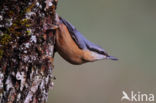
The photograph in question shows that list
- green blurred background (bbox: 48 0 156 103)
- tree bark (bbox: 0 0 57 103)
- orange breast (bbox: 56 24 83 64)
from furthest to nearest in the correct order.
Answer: green blurred background (bbox: 48 0 156 103), orange breast (bbox: 56 24 83 64), tree bark (bbox: 0 0 57 103)

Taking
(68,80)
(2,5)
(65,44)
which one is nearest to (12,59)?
(2,5)

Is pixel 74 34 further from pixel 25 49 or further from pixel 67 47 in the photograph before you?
pixel 25 49

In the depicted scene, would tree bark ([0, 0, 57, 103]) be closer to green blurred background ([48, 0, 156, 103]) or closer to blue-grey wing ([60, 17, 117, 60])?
blue-grey wing ([60, 17, 117, 60])

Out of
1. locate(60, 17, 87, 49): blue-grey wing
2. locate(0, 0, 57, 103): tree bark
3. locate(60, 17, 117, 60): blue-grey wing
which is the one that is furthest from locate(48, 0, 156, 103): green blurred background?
locate(0, 0, 57, 103): tree bark

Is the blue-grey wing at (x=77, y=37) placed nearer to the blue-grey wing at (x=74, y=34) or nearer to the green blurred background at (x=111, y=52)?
the blue-grey wing at (x=74, y=34)

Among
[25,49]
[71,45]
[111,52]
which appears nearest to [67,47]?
[71,45]

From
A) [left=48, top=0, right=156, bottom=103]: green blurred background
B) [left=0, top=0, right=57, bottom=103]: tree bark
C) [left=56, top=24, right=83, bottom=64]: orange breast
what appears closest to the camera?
[left=0, top=0, right=57, bottom=103]: tree bark
